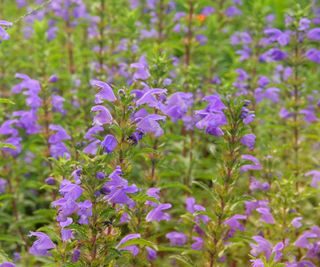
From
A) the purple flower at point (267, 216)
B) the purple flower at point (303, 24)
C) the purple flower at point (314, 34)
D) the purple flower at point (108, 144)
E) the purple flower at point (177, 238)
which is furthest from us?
the purple flower at point (314, 34)

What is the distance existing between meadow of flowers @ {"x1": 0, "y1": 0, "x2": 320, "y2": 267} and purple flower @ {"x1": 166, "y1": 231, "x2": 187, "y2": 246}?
0.02 m

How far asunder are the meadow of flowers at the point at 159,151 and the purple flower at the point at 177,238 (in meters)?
0.02

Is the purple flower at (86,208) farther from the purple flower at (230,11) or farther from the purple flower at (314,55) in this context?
the purple flower at (230,11)

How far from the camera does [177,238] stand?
4.41 meters

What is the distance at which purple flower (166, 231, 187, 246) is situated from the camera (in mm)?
4336

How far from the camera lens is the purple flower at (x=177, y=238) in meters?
4.34

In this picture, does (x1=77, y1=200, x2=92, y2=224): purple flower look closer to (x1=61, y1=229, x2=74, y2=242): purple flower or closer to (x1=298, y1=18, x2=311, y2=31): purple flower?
(x1=61, y1=229, x2=74, y2=242): purple flower

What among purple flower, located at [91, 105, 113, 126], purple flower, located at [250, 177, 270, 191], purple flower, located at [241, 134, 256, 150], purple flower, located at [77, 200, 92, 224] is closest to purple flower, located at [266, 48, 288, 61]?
purple flower, located at [250, 177, 270, 191]

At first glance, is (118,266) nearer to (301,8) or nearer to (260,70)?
(301,8)

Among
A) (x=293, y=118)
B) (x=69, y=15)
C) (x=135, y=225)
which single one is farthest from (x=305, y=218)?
(x=69, y=15)

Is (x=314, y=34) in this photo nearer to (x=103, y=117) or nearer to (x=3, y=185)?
(x=103, y=117)

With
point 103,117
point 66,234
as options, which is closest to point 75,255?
point 66,234

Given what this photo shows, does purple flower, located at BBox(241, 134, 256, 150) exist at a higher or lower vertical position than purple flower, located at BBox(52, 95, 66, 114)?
lower

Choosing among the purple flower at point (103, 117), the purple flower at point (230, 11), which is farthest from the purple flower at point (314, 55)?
the purple flower at point (230, 11)
